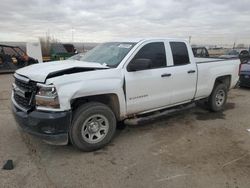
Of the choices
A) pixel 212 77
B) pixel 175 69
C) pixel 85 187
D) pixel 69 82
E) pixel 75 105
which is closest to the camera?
pixel 85 187

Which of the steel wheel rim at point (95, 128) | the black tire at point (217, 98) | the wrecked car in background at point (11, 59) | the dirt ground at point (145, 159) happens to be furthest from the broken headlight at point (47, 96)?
the wrecked car in background at point (11, 59)

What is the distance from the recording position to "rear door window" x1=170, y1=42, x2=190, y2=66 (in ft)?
17.7

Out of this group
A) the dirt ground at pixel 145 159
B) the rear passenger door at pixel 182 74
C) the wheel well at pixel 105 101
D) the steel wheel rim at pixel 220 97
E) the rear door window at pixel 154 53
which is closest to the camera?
the dirt ground at pixel 145 159

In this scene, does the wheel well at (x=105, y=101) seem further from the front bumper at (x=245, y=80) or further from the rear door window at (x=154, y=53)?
the front bumper at (x=245, y=80)

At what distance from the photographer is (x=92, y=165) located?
3.85m

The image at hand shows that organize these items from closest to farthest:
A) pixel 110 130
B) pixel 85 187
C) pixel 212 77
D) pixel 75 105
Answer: pixel 85 187, pixel 75 105, pixel 110 130, pixel 212 77

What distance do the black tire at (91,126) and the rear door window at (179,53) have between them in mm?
1979

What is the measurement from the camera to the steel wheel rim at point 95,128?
419cm

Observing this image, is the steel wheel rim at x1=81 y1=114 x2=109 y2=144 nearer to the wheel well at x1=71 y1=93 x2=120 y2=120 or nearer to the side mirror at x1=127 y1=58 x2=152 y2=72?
the wheel well at x1=71 y1=93 x2=120 y2=120

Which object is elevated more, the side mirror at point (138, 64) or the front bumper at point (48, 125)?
the side mirror at point (138, 64)

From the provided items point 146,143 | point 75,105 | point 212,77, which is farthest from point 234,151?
point 75,105

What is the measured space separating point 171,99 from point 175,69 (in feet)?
2.07

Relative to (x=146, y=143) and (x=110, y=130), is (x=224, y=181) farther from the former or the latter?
(x=110, y=130)

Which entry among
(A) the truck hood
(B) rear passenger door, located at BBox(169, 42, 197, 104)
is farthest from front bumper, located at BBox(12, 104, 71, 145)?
(B) rear passenger door, located at BBox(169, 42, 197, 104)
